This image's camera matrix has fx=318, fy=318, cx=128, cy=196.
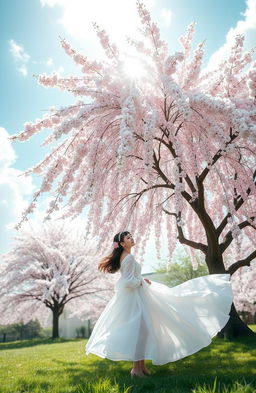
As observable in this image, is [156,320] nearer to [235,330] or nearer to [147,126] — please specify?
[147,126]

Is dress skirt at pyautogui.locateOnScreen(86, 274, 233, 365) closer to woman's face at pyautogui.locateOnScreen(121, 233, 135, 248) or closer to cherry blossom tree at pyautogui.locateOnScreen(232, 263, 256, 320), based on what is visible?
woman's face at pyautogui.locateOnScreen(121, 233, 135, 248)

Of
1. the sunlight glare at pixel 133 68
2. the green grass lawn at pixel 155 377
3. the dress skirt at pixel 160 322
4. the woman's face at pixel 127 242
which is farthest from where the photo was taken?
the sunlight glare at pixel 133 68

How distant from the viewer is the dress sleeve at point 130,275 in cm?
422

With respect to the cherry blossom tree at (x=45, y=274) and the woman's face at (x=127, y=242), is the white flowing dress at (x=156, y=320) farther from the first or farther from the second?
the cherry blossom tree at (x=45, y=274)

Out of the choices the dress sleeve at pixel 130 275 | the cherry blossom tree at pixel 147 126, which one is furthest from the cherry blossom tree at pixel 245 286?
the dress sleeve at pixel 130 275

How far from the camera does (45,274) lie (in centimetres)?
1994

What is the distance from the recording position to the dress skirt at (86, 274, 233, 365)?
388 centimetres

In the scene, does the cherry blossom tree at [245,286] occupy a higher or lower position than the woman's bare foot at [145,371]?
higher

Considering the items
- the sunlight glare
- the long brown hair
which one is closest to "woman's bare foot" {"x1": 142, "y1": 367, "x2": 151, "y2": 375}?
the long brown hair

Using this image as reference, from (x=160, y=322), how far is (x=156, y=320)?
0.06 m

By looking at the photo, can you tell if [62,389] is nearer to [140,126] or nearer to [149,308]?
[149,308]

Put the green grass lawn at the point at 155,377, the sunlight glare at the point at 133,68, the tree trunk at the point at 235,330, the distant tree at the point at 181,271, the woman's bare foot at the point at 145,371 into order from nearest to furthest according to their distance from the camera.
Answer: the green grass lawn at the point at 155,377 < the woman's bare foot at the point at 145,371 < the sunlight glare at the point at 133,68 < the tree trunk at the point at 235,330 < the distant tree at the point at 181,271

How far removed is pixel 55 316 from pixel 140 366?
700 inches

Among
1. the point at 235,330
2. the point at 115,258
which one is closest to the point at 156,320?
the point at 115,258
